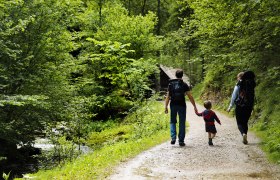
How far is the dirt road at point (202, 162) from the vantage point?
780 cm

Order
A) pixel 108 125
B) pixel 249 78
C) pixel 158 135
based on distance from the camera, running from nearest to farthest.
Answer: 1. pixel 249 78
2. pixel 158 135
3. pixel 108 125

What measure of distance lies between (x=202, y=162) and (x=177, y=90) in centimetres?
242

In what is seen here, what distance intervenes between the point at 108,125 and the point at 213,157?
15665mm

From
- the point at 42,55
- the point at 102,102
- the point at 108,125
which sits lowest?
the point at 108,125

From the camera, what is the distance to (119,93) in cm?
2553

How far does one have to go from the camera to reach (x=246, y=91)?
1076cm

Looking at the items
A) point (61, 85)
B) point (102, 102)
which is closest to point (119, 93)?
A: point (102, 102)

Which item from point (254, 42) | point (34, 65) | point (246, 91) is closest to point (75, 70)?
point (34, 65)

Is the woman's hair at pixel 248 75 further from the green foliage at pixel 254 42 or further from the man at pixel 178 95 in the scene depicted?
the man at pixel 178 95

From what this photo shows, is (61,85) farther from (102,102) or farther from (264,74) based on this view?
(264,74)

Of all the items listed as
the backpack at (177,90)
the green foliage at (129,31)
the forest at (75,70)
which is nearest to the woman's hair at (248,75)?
the forest at (75,70)

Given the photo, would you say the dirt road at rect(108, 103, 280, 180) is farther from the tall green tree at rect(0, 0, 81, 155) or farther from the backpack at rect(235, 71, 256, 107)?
the tall green tree at rect(0, 0, 81, 155)

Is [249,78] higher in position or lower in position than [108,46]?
lower

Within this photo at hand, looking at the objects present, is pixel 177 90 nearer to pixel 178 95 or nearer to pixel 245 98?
pixel 178 95
